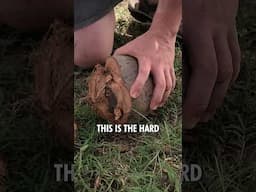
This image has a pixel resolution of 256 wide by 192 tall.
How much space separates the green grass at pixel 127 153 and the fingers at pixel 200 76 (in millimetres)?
64

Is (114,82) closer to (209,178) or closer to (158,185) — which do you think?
(158,185)

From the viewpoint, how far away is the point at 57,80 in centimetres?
123

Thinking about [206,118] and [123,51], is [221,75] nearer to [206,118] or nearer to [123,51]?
[206,118]

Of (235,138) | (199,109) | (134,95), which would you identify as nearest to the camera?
(134,95)

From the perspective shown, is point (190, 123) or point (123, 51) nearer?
point (123, 51)

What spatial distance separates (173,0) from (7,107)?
0.48 m

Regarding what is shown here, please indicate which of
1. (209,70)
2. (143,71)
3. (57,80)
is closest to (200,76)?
(209,70)

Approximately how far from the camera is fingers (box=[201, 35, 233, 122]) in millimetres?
1171

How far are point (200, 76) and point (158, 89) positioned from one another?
0.36 feet

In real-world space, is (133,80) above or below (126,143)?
above

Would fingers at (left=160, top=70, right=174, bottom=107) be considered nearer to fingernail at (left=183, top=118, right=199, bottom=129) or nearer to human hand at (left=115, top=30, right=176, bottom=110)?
human hand at (left=115, top=30, right=176, bottom=110)

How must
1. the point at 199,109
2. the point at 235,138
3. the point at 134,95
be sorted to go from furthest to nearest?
the point at 235,138
the point at 199,109
the point at 134,95

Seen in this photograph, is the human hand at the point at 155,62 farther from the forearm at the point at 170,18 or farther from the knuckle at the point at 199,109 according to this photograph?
the knuckle at the point at 199,109

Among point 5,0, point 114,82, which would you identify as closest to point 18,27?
point 5,0
